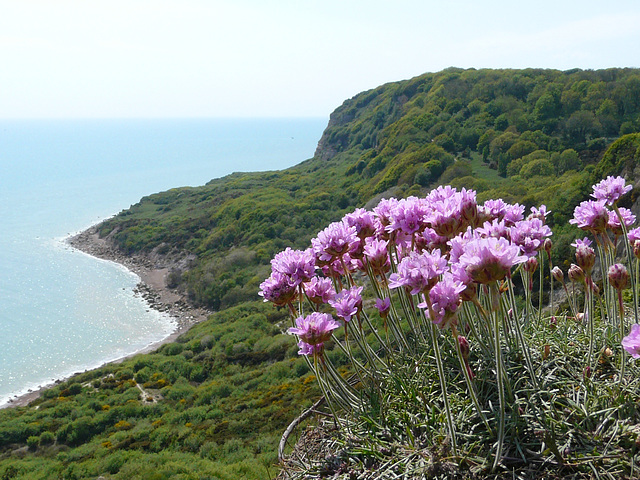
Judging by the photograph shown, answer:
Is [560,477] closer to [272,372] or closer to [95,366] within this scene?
[272,372]

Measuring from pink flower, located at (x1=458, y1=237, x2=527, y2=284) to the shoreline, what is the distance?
90.9 feet

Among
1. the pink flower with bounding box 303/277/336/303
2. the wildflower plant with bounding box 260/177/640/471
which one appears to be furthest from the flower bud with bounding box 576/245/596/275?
the pink flower with bounding box 303/277/336/303

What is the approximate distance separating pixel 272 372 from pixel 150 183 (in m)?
93.8

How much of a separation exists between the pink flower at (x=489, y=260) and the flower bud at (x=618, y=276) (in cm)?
67

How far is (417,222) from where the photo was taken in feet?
6.56

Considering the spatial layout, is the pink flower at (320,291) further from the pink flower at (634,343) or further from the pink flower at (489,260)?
the pink flower at (634,343)

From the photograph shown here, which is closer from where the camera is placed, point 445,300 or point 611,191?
point 445,300

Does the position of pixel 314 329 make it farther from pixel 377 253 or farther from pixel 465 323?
pixel 465 323

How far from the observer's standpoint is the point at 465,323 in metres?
2.23

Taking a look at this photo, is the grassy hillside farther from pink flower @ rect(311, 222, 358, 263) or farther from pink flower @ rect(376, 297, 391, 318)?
pink flower @ rect(311, 222, 358, 263)

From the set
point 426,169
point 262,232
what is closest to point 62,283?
point 262,232

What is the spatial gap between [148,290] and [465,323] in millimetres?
41761

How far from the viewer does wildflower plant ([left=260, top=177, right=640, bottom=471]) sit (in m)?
1.43

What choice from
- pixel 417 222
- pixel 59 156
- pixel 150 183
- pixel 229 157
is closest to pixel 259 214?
pixel 417 222
